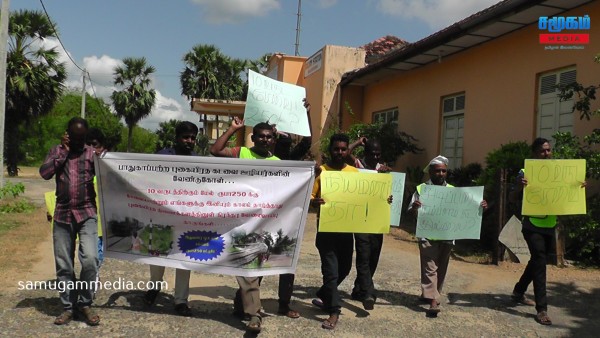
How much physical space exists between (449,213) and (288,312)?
1.81 meters

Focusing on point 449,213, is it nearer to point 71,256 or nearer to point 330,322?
point 330,322

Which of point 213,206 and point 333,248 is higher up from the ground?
point 213,206

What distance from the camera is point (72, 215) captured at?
13.1 ft

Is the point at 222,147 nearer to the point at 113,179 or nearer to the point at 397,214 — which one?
the point at 113,179

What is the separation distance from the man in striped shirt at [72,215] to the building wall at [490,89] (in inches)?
290

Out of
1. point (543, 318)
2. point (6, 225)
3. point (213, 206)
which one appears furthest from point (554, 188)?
point (6, 225)

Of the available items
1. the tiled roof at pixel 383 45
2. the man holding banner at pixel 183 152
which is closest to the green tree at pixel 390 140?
the tiled roof at pixel 383 45

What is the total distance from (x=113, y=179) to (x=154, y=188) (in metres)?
0.34

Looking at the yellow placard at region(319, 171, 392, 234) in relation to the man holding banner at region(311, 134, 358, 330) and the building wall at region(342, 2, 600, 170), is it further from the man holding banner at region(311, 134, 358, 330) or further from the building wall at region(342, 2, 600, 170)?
the building wall at region(342, 2, 600, 170)

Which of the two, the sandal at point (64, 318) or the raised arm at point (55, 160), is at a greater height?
the raised arm at point (55, 160)

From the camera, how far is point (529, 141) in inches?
363

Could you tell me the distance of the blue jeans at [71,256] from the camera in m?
4.02

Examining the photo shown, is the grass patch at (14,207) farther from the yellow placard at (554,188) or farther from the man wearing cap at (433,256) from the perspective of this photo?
the yellow placard at (554,188)

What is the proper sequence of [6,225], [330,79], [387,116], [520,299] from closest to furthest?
[520,299] < [6,225] < [387,116] < [330,79]
